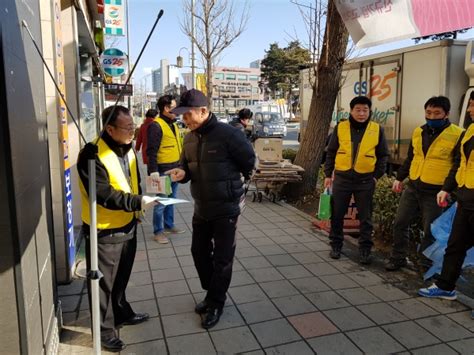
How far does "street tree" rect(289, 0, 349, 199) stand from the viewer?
710cm

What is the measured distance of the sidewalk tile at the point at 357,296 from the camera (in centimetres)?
373

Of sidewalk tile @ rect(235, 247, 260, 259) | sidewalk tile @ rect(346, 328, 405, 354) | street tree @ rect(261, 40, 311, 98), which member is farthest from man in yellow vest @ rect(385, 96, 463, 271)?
street tree @ rect(261, 40, 311, 98)

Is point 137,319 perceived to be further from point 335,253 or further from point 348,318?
point 335,253

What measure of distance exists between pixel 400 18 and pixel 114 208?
11.0 ft

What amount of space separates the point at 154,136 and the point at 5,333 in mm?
3480

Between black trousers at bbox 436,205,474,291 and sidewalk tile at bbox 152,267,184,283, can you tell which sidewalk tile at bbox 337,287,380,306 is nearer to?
black trousers at bbox 436,205,474,291

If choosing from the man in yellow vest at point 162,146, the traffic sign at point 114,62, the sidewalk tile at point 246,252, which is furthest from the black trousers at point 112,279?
the traffic sign at point 114,62

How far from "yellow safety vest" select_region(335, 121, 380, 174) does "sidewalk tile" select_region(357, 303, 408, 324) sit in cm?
154

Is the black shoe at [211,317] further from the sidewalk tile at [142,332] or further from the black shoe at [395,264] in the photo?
the black shoe at [395,264]

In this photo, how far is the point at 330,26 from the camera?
7.17m

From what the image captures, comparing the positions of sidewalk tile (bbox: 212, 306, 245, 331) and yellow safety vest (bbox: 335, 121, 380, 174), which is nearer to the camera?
sidewalk tile (bbox: 212, 306, 245, 331)

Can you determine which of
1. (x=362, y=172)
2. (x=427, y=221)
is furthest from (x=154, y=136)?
(x=427, y=221)

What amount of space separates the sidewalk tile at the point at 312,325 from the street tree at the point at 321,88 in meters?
4.62

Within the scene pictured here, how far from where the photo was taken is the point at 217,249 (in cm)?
330
